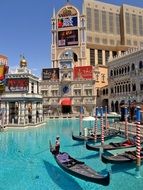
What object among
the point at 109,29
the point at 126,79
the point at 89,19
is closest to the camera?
the point at 126,79

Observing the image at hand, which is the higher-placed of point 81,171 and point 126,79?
point 126,79

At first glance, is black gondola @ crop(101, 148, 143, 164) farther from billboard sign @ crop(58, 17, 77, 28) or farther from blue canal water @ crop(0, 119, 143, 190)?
billboard sign @ crop(58, 17, 77, 28)

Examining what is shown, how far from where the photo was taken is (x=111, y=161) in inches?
613

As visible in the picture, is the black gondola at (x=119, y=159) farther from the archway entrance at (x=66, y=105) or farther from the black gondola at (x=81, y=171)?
the archway entrance at (x=66, y=105)

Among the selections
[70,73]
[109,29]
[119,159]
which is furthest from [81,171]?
[109,29]

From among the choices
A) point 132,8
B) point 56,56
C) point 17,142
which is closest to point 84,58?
point 56,56

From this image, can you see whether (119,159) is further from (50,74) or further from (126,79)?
(50,74)

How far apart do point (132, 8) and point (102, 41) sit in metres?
16.4

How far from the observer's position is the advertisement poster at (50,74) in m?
63.4

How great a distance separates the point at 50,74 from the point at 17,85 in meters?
24.5

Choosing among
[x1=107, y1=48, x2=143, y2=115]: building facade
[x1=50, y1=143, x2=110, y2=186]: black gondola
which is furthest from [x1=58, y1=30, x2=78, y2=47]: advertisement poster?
[x1=50, y1=143, x2=110, y2=186]: black gondola

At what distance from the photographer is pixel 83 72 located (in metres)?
61.6

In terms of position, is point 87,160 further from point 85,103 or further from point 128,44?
point 128,44

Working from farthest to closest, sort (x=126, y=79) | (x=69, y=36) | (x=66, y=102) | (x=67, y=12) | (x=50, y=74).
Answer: (x=67, y=12), (x=69, y=36), (x=50, y=74), (x=66, y=102), (x=126, y=79)
